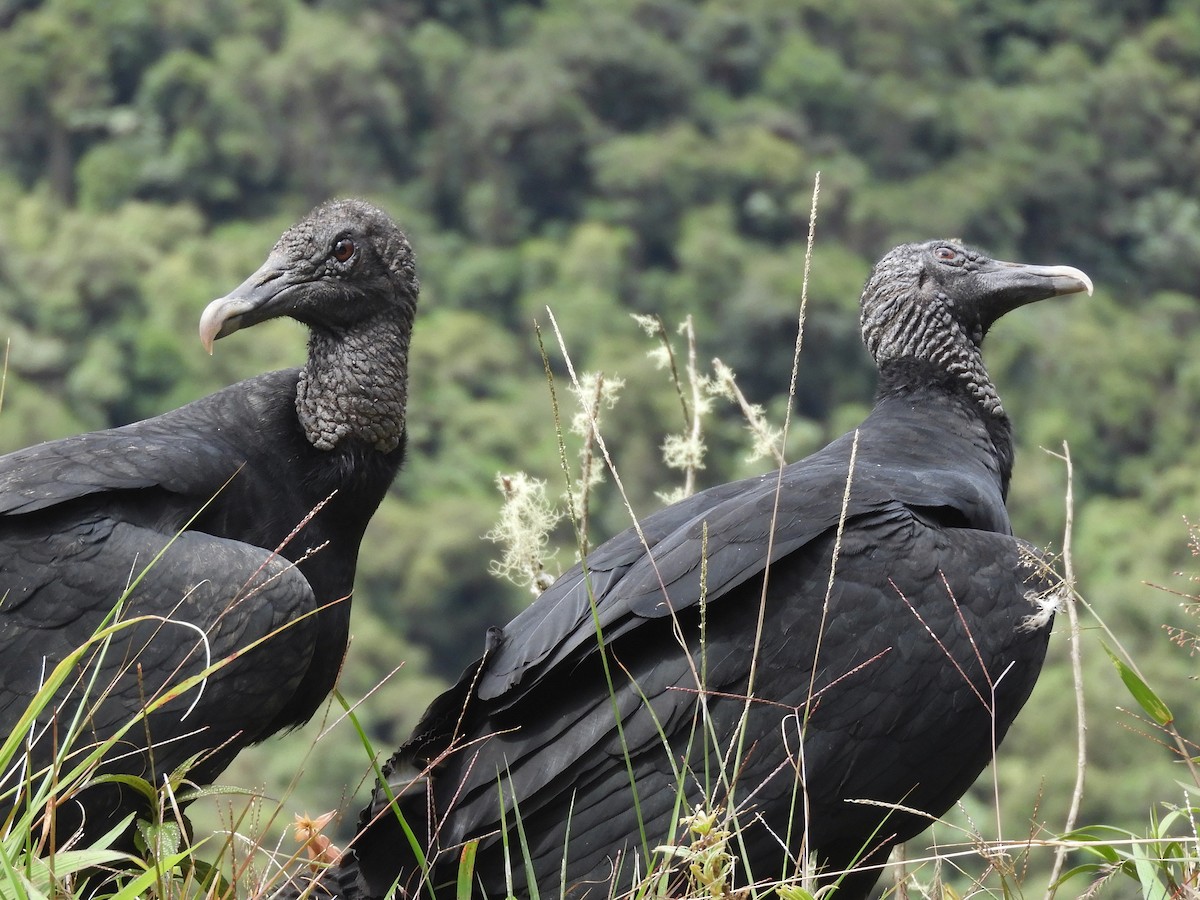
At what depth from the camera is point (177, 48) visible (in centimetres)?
4925

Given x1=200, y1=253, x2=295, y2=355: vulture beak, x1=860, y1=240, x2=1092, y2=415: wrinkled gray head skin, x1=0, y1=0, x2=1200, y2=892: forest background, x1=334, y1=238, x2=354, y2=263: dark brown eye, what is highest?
x1=334, y1=238, x2=354, y2=263: dark brown eye

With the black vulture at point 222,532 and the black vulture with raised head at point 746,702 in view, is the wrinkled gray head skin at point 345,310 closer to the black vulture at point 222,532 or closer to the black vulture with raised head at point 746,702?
the black vulture at point 222,532

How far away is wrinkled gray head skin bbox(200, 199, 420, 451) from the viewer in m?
3.16

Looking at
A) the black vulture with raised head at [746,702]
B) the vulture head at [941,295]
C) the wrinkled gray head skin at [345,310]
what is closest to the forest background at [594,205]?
the vulture head at [941,295]

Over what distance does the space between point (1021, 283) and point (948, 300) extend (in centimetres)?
16

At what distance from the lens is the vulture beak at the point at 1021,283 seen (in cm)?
345

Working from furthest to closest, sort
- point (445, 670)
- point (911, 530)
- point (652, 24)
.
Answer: point (652, 24)
point (445, 670)
point (911, 530)

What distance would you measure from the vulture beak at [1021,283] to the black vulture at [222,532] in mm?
1224

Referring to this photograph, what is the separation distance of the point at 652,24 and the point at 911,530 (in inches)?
2040

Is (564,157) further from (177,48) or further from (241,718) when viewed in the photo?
(241,718)

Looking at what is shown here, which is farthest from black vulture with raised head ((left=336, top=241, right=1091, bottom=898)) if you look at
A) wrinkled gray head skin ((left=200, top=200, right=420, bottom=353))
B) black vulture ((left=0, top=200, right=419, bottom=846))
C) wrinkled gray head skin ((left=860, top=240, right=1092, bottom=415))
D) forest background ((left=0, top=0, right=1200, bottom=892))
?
forest background ((left=0, top=0, right=1200, bottom=892))

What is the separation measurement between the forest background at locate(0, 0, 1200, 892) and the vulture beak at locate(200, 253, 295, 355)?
2653cm

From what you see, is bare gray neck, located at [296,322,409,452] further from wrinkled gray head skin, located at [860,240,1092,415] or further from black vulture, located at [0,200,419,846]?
wrinkled gray head skin, located at [860,240,1092,415]

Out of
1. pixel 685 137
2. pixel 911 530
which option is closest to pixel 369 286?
pixel 911 530
